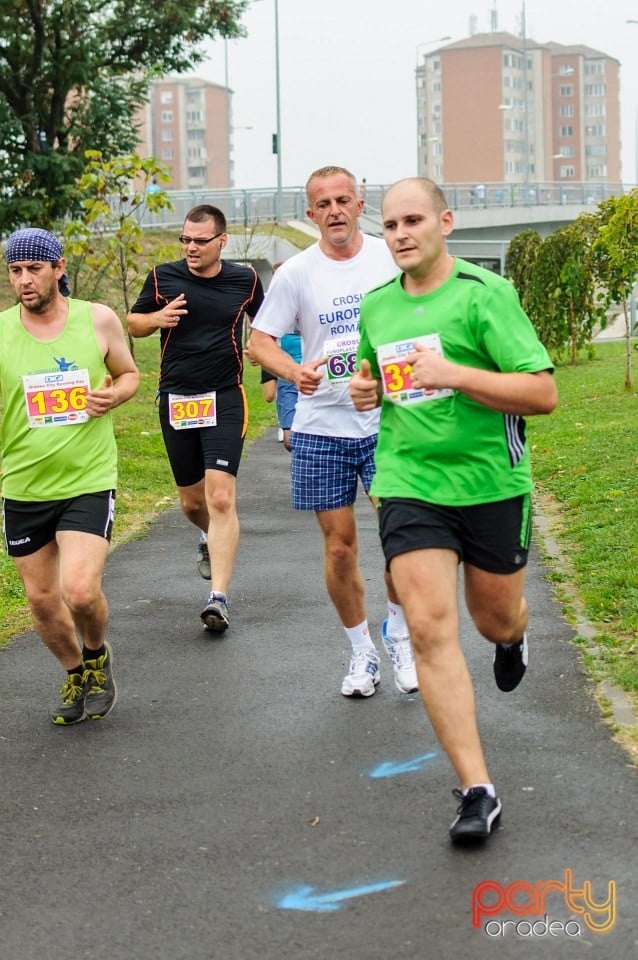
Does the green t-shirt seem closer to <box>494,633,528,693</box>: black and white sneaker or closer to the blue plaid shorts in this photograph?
<box>494,633,528,693</box>: black and white sneaker

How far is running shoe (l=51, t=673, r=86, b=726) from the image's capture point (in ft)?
20.5

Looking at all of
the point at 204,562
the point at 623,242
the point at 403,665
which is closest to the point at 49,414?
the point at 403,665

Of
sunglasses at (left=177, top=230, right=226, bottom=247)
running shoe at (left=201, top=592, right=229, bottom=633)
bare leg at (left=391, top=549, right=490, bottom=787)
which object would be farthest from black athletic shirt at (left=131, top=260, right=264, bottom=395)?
bare leg at (left=391, top=549, right=490, bottom=787)

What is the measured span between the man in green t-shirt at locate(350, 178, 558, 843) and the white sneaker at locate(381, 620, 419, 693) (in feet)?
4.69

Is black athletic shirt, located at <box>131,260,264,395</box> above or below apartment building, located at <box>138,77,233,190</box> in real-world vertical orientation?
below

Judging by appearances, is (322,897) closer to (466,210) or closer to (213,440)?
(213,440)

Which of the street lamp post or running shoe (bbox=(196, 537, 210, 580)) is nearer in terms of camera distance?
running shoe (bbox=(196, 537, 210, 580))

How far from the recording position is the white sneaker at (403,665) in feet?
20.9

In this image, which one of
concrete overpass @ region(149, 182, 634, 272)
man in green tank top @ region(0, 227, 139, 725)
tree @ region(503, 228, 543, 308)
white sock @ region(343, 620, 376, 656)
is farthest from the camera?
concrete overpass @ region(149, 182, 634, 272)

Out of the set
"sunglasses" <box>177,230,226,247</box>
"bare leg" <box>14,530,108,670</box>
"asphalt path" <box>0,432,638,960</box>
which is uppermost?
"sunglasses" <box>177,230,226,247</box>

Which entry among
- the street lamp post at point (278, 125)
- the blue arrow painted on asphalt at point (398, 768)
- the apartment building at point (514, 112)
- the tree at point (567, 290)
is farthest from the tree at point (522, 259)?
the apartment building at point (514, 112)

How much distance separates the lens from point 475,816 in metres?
4.44

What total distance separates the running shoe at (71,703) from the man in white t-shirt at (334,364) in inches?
46.1

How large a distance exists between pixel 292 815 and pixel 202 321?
12.9 feet
